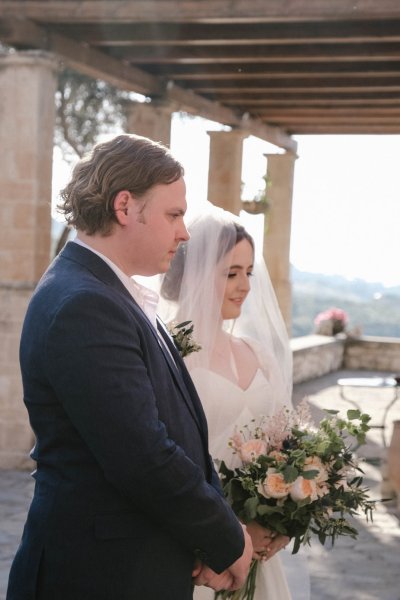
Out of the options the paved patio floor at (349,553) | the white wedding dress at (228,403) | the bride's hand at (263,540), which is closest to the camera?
the bride's hand at (263,540)

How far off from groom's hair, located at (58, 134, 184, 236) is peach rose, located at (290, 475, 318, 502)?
0.98m

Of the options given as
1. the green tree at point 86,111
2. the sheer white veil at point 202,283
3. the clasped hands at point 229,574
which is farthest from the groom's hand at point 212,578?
the green tree at point 86,111

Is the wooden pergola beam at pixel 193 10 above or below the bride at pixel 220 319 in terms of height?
above

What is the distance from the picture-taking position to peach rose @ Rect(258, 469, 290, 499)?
2.95m

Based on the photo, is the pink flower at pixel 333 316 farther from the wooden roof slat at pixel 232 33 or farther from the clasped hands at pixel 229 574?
the clasped hands at pixel 229 574

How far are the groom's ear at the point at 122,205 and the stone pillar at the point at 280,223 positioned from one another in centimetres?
1491

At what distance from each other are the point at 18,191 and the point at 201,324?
5.10 m

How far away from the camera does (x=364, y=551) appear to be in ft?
22.0

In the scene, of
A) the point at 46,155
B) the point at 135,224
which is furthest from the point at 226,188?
the point at 135,224

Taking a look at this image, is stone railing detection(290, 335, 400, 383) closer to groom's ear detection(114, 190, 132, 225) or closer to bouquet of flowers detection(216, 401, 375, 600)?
bouquet of flowers detection(216, 401, 375, 600)

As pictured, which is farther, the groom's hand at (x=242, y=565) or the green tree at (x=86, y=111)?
the green tree at (x=86, y=111)

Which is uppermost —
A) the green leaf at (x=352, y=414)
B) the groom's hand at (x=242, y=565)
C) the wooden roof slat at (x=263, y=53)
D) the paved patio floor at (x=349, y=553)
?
the wooden roof slat at (x=263, y=53)

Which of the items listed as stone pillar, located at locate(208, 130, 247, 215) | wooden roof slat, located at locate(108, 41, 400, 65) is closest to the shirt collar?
wooden roof slat, located at locate(108, 41, 400, 65)

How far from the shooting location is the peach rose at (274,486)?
2.95 metres
